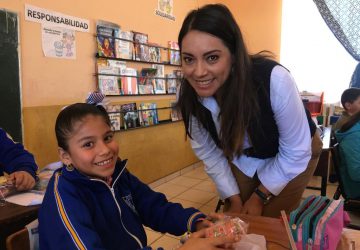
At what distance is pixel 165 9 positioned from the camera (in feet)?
12.3

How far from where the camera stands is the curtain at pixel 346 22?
177 inches

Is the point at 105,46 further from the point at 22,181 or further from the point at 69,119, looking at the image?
the point at 69,119

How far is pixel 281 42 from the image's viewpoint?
205 inches

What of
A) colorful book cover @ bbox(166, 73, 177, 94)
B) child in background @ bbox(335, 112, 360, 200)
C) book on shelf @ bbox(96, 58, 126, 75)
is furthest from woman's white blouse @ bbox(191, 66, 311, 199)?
colorful book cover @ bbox(166, 73, 177, 94)

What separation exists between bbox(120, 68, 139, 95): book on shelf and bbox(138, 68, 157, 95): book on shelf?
0.09m

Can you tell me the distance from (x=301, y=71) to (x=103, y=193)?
469 cm

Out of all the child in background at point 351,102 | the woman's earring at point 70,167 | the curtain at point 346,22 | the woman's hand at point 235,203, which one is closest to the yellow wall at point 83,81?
the woman's hand at point 235,203

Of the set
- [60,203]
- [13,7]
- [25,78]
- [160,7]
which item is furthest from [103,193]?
[160,7]

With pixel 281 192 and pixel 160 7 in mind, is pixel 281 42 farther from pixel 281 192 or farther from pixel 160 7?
pixel 281 192

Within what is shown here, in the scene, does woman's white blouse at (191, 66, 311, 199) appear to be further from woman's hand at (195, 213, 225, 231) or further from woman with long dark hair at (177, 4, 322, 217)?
woman's hand at (195, 213, 225, 231)

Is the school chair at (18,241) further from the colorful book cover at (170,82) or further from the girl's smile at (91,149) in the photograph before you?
the colorful book cover at (170,82)

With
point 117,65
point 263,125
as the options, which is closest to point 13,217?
point 263,125

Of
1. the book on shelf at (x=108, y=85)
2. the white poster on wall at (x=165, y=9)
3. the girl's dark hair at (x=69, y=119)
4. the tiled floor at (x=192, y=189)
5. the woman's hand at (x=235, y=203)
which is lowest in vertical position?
the tiled floor at (x=192, y=189)

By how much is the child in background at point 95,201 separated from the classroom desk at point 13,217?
31 centimetres
